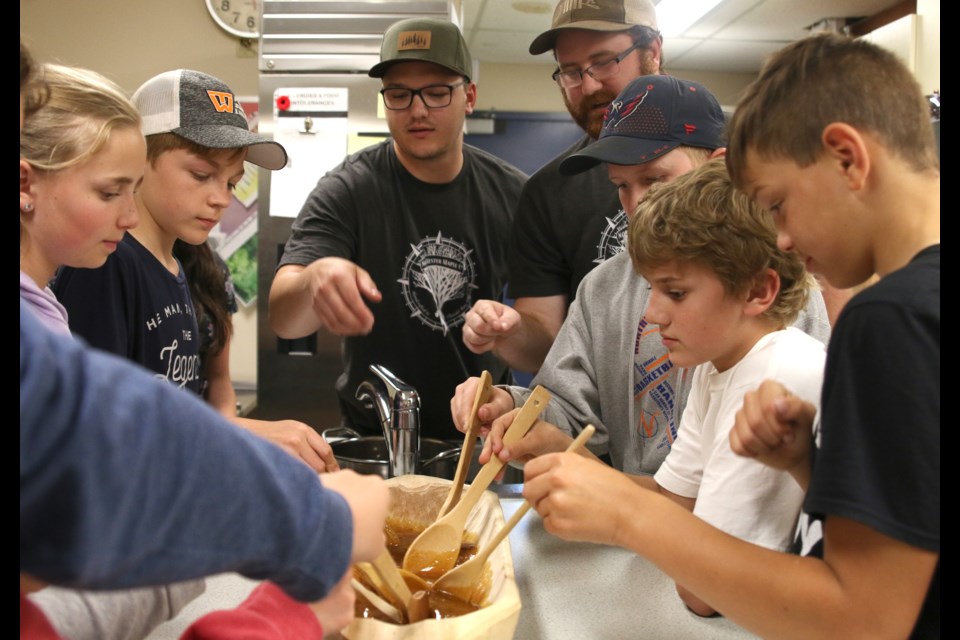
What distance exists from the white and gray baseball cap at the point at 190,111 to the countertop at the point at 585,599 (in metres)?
0.82

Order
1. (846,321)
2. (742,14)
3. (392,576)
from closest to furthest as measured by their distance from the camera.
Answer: (846,321), (392,576), (742,14)

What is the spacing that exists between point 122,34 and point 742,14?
133 inches

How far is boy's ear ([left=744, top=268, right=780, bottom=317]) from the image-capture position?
1003 millimetres

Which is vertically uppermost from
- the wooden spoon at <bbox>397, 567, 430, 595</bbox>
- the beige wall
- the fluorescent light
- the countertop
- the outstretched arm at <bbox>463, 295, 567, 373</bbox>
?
the fluorescent light

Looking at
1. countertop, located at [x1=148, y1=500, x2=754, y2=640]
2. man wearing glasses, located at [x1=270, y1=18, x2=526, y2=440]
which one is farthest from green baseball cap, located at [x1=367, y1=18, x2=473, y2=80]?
countertop, located at [x1=148, y1=500, x2=754, y2=640]

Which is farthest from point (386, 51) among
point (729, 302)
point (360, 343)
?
point (729, 302)

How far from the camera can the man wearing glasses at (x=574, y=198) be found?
163 centimetres

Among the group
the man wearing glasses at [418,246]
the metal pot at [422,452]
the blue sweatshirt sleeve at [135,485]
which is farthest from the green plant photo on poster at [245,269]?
the blue sweatshirt sleeve at [135,485]

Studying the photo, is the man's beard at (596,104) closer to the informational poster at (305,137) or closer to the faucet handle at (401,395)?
the faucet handle at (401,395)

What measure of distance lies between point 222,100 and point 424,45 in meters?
0.57

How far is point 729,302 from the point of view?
39.7 inches

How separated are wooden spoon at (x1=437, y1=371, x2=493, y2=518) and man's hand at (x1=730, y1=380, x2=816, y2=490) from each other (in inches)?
17.4

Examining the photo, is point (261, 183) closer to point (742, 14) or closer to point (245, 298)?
point (245, 298)

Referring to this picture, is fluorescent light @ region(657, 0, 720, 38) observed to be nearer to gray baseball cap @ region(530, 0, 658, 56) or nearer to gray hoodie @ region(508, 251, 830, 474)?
gray baseball cap @ region(530, 0, 658, 56)
